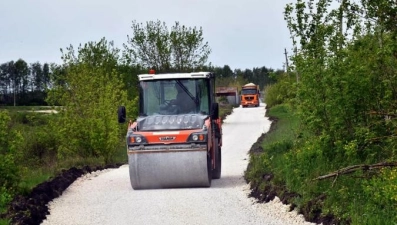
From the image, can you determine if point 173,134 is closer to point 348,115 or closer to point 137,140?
point 137,140

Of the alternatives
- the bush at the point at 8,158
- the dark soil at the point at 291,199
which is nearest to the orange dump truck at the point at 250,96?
the dark soil at the point at 291,199

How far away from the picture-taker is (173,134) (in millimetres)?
16688

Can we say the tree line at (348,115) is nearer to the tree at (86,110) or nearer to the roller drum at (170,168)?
the roller drum at (170,168)

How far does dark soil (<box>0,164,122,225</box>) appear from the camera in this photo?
12.5 m

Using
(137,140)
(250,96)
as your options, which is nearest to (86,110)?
(137,140)

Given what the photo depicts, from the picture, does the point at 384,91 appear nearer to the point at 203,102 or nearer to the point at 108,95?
the point at 203,102

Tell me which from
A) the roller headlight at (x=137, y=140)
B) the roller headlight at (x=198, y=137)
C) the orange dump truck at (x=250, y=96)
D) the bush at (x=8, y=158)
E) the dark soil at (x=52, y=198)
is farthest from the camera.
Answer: the orange dump truck at (x=250, y=96)

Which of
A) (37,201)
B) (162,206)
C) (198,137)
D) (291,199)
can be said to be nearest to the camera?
(291,199)

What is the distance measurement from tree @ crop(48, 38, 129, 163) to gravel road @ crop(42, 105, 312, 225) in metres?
6.43

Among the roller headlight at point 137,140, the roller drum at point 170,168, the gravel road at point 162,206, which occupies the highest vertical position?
the roller headlight at point 137,140

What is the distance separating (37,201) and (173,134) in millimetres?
3670

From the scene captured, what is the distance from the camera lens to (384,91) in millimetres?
13320

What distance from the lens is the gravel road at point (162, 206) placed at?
12531mm

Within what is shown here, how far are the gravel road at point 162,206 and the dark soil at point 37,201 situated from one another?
0.17 meters
